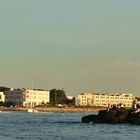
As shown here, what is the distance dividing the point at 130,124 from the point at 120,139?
2755 centimetres

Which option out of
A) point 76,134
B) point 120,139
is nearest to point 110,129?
point 76,134

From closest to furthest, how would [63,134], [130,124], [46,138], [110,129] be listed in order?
1. [46,138]
2. [63,134]
3. [110,129]
4. [130,124]

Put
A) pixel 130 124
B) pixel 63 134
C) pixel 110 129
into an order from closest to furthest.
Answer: pixel 63 134 → pixel 110 129 → pixel 130 124

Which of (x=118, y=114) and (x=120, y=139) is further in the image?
(x=118, y=114)

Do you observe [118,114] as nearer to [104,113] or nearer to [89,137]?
[104,113]

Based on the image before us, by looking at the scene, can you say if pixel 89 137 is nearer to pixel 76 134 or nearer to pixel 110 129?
pixel 76 134

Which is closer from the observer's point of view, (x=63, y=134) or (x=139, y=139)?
(x=139, y=139)

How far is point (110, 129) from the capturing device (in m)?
85.7

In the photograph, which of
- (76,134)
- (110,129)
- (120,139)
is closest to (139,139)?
(120,139)

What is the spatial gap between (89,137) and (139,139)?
15.2 ft

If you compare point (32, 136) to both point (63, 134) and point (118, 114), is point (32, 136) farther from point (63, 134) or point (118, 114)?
point (118, 114)

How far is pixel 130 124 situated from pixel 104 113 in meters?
6.11

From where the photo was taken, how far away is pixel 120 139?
70.3 meters

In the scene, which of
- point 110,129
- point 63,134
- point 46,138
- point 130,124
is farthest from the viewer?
point 130,124
